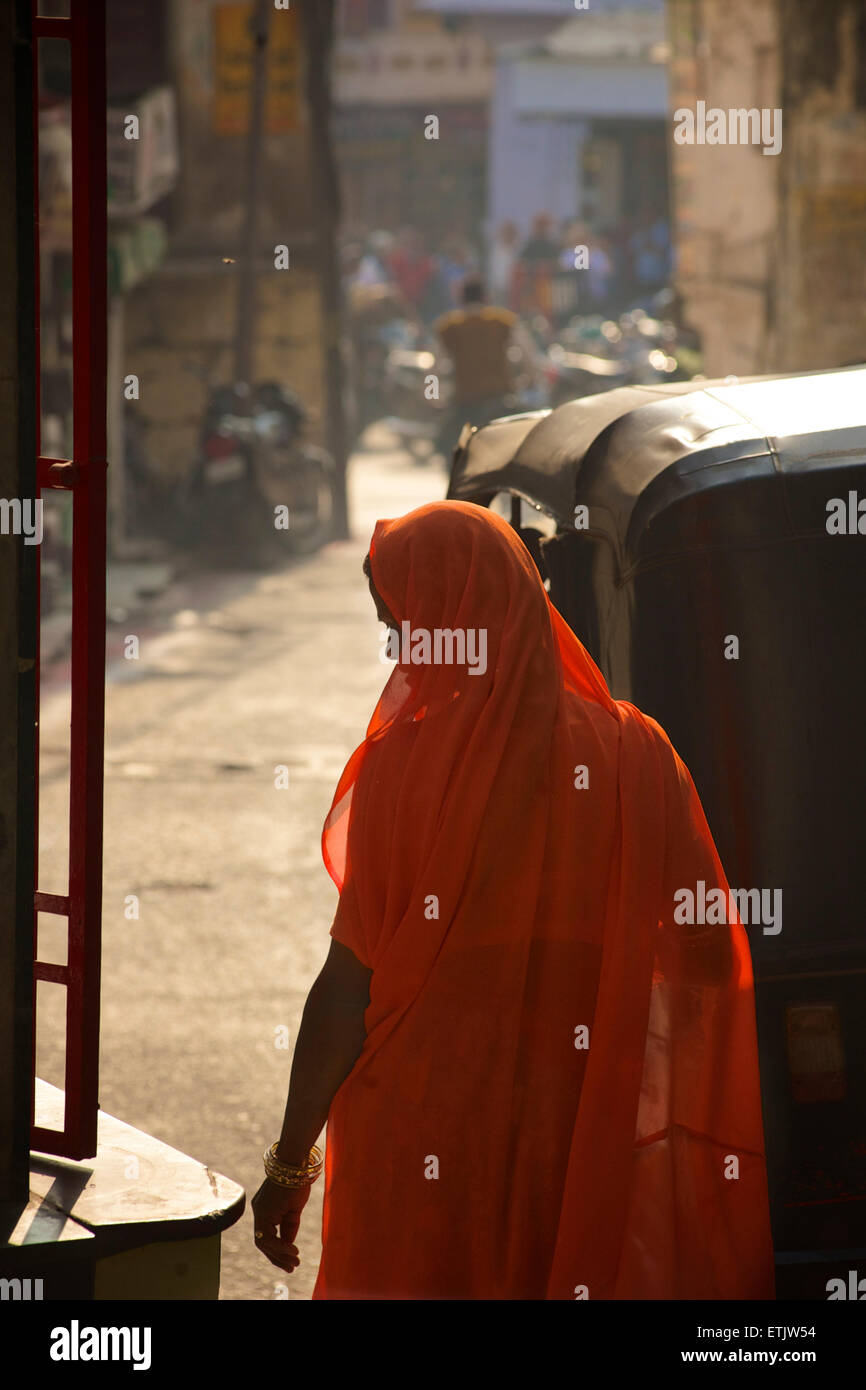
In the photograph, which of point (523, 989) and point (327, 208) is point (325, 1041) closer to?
point (523, 989)

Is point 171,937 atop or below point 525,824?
below

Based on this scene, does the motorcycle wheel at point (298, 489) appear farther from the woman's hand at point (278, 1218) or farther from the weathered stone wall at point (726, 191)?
the woman's hand at point (278, 1218)

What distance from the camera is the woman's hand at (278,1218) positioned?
237 centimetres

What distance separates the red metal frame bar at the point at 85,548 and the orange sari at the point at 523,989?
0.35m

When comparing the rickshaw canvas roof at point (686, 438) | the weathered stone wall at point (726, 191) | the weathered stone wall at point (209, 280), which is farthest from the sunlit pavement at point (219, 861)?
the weathered stone wall at point (209, 280)

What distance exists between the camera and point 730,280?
13930mm

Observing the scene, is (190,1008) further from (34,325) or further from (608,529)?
(34,325)

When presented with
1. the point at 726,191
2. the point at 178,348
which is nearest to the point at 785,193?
the point at 726,191

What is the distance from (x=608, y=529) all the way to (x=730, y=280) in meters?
11.6

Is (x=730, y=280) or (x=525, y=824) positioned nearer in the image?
(x=525, y=824)

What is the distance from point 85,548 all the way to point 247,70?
559 inches

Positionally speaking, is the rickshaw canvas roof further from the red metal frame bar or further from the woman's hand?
the woman's hand

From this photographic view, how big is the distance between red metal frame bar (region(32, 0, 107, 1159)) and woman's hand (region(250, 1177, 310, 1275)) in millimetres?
317
